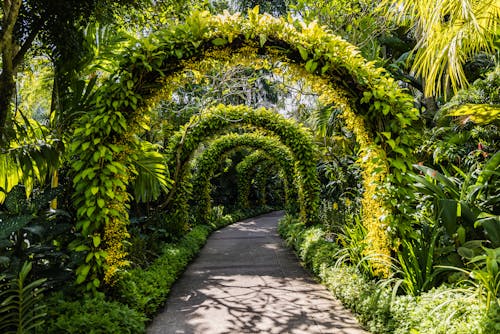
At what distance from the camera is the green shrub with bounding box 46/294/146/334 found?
3004 millimetres

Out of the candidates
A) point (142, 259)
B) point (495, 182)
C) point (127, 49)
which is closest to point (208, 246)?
point (142, 259)

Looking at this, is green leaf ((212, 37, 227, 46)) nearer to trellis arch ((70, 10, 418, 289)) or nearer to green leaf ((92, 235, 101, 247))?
trellis arch ((70, 10, 418, 289))

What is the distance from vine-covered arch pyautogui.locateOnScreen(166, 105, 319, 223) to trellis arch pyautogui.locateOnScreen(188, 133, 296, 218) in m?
1.99

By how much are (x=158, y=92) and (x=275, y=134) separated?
5.30m

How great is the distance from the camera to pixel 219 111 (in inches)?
340

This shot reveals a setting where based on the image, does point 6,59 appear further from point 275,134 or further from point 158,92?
point 275,134

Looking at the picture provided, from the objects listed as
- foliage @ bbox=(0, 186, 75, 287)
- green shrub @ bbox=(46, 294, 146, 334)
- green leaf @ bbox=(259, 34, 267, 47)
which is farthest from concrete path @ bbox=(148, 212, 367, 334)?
green leaf @ bbox=(259, 34, 267, 47)

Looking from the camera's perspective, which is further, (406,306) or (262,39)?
(262,39)

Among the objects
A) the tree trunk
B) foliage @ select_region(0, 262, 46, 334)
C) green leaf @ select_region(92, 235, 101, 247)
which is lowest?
foliage @ select_region(0, 262, 46, 334)

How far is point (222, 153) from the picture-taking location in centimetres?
1174

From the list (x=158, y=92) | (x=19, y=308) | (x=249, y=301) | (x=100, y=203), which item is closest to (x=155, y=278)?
(x=249, y=301)

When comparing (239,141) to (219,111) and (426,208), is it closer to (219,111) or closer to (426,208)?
(219,111)

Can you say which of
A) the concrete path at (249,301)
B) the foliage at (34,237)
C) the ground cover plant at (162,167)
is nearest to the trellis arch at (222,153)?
the concrete path at (249,301)

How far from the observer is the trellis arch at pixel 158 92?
3754 millimetres
